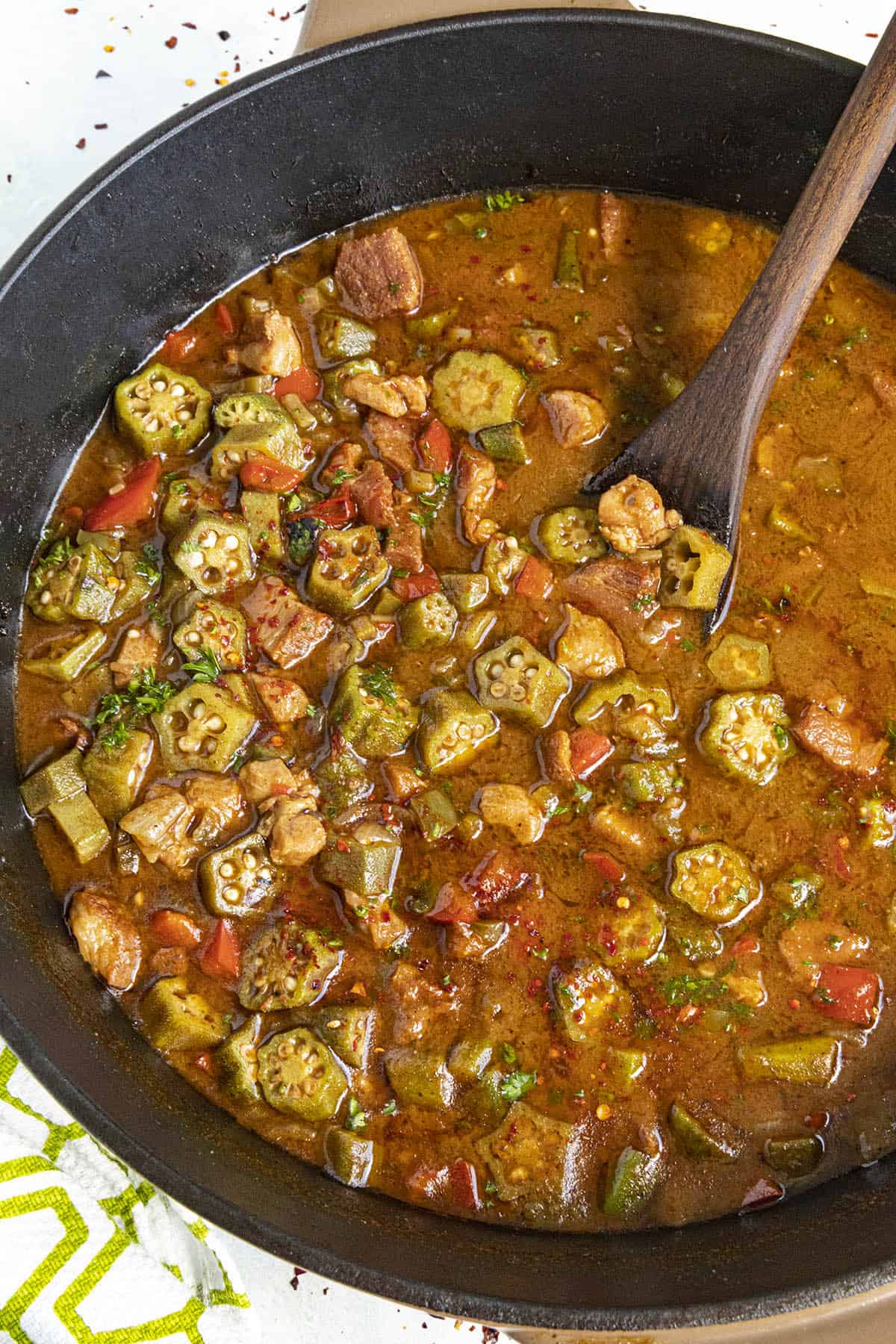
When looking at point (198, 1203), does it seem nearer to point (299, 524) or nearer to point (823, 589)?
point (299, 524)

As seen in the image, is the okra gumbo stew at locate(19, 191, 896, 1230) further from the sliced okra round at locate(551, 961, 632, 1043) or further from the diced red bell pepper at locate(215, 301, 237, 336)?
the diced red bell pepper at locate(215, 301, 237, 336)

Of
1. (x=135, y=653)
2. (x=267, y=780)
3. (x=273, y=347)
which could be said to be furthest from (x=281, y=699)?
(x=273, y=347)

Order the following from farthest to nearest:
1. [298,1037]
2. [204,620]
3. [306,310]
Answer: [306,310]
[204,620]
[298,1037]

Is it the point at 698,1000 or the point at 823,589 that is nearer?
the point at 698,1000

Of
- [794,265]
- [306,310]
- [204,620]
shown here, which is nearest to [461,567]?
[204,620]

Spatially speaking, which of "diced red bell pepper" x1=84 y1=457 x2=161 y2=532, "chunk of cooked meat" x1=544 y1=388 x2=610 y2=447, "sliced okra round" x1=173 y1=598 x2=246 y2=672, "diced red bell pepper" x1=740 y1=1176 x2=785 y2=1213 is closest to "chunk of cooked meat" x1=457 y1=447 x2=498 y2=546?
"chunk of cooked meat" x1=544 y1=388 x2=610 y2=447

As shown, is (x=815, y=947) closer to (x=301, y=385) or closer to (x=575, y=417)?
(x=575, y=417)
